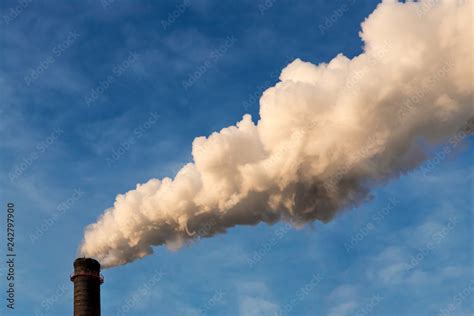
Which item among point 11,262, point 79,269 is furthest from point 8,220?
point 79,269

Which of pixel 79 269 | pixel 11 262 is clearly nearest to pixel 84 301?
pixel 79 269

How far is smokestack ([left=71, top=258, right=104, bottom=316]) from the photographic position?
37938mm

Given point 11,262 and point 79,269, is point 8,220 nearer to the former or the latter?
point 11,262

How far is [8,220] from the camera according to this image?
36.2 meters

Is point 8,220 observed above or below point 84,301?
above

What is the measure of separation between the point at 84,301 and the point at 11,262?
5.06 m

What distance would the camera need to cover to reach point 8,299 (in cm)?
3572

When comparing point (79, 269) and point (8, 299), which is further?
point (79, 269)

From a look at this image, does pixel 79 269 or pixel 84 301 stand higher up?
pixel 79 269

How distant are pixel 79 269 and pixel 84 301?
96.9 inches

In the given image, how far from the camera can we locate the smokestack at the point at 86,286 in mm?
37938

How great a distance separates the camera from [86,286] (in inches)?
1531

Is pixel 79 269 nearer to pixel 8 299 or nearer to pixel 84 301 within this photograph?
pixel 84 301

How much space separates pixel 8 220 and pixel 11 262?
245 centimetres
